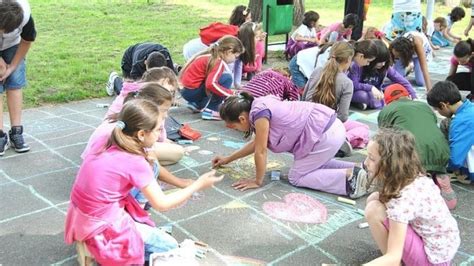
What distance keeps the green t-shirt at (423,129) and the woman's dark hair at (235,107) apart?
0.92m

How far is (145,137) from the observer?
2.26 meters

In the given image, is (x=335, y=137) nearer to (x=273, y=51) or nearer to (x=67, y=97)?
(x=67, y=97)

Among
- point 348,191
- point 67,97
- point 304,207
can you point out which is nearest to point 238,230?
point 304,207

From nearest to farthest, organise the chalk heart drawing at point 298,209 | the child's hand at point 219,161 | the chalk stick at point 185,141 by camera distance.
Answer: the chalk heart drawing at point 298,209, the child's hand at point 219,161, the chalk stick at point 185,141

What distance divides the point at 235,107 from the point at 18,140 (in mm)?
1876

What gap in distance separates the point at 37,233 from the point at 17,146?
1402mm

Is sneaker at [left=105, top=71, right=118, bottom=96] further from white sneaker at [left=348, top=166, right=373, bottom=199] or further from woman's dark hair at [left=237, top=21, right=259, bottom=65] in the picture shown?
white sneaker at [left=348, top=166, right=373, bottom=199]

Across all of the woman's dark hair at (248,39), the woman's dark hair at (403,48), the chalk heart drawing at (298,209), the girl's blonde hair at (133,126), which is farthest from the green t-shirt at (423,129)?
the woman's dark hair at (403,48)

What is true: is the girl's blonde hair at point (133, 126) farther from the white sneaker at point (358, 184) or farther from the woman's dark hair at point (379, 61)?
the woman's dark hair at point (379, 61)

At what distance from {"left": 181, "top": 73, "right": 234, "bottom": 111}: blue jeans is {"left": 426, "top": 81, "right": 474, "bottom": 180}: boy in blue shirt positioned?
221 centimetres

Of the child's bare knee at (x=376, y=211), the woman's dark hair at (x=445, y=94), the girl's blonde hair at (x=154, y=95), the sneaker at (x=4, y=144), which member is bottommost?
the sneaker at (x=4, y=144)

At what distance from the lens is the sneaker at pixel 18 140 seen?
3.94 metres

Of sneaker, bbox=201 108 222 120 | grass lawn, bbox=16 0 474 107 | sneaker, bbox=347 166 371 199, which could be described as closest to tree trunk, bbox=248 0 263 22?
grass lawn, bbox=16 0 474 107

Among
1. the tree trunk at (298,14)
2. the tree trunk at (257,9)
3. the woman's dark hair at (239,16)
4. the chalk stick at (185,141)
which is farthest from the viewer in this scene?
the tree trunk at (298,14)
